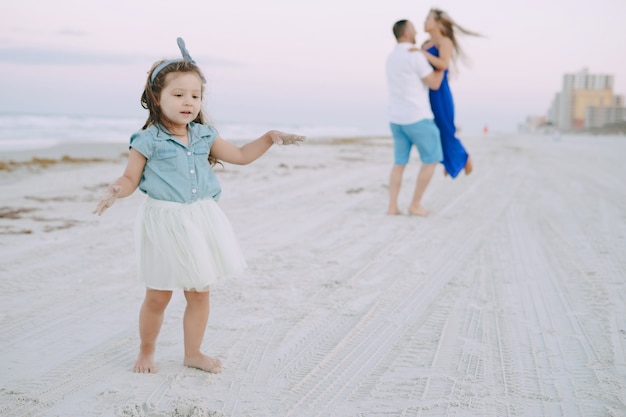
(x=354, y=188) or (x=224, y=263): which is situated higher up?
(x=224, y=263)

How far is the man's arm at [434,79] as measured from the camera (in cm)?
623

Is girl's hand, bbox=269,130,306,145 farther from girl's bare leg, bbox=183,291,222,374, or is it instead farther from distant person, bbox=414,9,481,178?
distant person, bbox=414,9,481,178

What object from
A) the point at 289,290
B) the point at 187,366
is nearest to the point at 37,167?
the point at 289,290

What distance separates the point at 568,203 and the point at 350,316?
15.5 ft

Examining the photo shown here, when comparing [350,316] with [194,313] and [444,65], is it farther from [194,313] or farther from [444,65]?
[444,65]

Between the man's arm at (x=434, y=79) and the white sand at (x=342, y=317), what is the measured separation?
1346mm

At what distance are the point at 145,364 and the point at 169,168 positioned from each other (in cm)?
86

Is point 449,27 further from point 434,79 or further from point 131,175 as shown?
point 131,175

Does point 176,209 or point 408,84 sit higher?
point 408,84

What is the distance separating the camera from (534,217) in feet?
20.7

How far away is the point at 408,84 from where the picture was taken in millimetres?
6199

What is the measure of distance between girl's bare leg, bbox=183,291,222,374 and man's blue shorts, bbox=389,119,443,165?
402 cm

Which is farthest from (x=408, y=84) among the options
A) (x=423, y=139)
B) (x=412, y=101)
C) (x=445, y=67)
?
(x=423, y=139)

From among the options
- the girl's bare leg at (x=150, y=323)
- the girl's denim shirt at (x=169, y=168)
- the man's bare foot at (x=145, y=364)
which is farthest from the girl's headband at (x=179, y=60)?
the man's bare foot at (x=145, y=364)
